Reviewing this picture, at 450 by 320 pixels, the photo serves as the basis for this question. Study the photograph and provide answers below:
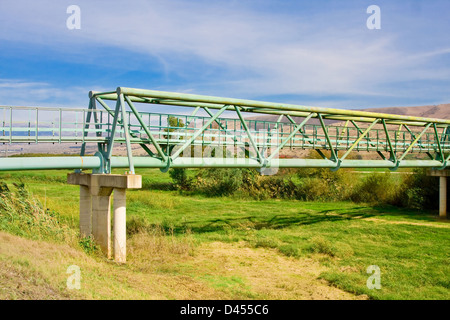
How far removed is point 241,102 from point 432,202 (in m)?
19.8

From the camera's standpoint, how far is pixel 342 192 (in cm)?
3353

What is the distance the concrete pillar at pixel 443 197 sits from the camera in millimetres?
25906

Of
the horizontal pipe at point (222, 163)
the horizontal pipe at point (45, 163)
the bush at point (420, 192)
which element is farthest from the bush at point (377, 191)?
the horizontal pipe at point (45, 163)

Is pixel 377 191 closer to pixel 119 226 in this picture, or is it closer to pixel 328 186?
pixel 328 186

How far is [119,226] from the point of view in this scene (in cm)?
1384

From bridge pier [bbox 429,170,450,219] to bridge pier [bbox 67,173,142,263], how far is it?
68.6 feet

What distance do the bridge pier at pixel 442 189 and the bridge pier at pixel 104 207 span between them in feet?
68.6

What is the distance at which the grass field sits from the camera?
10.1 meters

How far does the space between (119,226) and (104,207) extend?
4.24 feet
